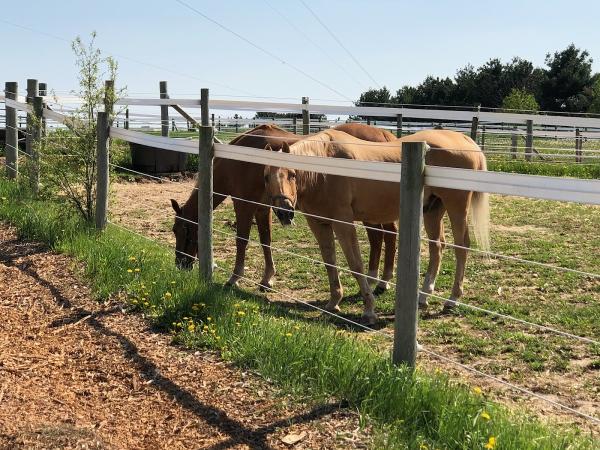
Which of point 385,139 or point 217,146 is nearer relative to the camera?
point 217,146

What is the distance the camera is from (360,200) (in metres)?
6.51

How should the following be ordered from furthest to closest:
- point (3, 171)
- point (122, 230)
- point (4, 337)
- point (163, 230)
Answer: point (3, 171) < point (163, 230) < point (122, 230) < point (4, 337)

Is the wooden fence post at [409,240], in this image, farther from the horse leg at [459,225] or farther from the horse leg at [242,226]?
the horse leg at [242,226]

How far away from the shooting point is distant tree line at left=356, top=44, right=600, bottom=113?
55906mm

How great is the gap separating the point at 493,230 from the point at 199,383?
6914mm

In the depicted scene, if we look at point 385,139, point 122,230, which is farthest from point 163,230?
point 385,139

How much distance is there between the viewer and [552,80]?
57.0 metres

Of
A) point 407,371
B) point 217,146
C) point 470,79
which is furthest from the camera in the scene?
point 470,79

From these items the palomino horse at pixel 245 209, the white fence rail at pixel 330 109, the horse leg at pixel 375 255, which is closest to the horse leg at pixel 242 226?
the palomino horse at pixel 245 209

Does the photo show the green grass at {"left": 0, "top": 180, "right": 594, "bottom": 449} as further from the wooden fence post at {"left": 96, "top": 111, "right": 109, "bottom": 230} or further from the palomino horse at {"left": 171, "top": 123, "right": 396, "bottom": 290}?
the wooden fence post at {"left": 96, "top": 111, "right": 109, "bottom": 230}

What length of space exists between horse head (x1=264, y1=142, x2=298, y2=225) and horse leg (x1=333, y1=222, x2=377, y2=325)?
0.67 m

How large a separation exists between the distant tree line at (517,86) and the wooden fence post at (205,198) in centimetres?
4691

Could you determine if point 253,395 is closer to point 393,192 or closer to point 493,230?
point 393,192

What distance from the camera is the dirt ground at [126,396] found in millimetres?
3420
